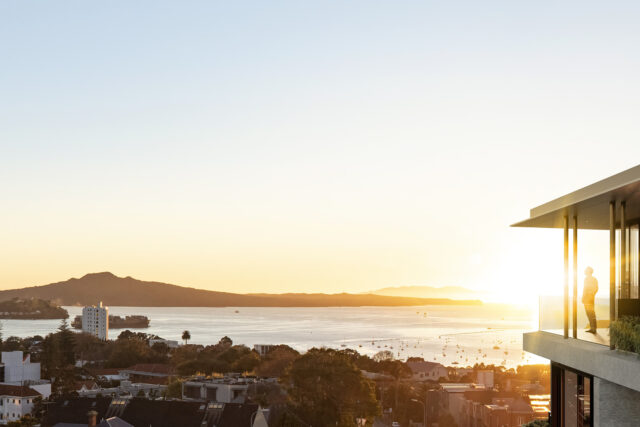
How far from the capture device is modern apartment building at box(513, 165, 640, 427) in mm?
8078

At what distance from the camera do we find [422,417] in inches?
2015

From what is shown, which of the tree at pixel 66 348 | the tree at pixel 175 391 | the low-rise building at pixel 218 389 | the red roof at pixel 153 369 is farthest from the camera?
the red roof at pixel 153 369

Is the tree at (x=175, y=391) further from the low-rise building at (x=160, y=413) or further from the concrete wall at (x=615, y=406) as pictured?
the concrete wall at (x=615, y=406)

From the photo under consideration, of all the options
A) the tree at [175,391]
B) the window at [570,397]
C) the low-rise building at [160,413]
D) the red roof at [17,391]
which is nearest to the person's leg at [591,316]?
the window at [570,397]

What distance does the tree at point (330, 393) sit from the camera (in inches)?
1500

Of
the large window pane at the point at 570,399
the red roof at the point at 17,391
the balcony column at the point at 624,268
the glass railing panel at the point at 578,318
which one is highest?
the balcony column at the point at 624,268

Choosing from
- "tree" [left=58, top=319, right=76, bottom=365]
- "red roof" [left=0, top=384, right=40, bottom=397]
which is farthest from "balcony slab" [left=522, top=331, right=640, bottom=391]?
"tree" [left=58, top=319, right=76, bottom=365]

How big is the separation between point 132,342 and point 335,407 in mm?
59210

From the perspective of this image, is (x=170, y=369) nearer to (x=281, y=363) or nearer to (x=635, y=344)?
(x=281, y=363)

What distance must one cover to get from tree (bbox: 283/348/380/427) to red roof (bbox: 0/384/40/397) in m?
25.1

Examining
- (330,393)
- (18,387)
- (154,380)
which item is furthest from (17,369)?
(330,393)

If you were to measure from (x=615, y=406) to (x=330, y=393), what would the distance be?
31.2 meters

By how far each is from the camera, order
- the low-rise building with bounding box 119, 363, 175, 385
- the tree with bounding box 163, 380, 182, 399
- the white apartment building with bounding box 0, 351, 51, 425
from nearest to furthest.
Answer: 1. the white apartment building with bounding box 0, 351, 51, 425
2. the tree with bounding box 163, 380, 182, 399
3. the low-rise building with bounding box 119, 363, 175, 385

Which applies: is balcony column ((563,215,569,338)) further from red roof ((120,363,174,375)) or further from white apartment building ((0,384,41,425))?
red roof ((120,363,174,375))
